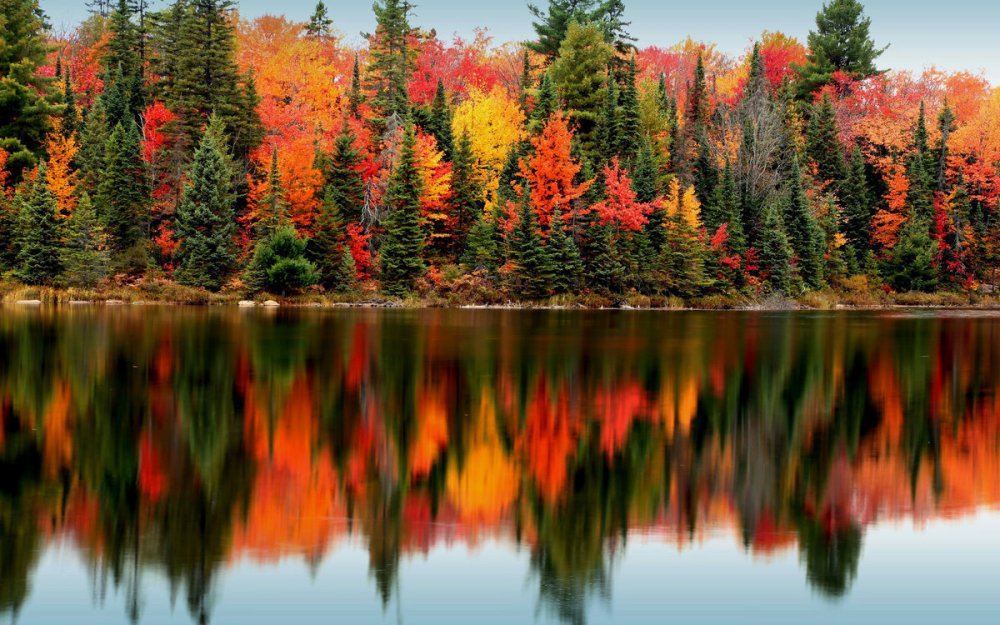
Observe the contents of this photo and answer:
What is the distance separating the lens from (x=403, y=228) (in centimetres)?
6284

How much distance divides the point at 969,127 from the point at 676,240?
92.7 feet

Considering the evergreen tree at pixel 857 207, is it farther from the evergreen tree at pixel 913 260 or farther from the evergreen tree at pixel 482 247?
the evergreen tree at pixel 482 247

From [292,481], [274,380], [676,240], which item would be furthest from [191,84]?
[292,481]

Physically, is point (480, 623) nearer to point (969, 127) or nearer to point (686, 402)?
point (686, 402)

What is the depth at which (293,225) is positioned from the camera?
63.2 m

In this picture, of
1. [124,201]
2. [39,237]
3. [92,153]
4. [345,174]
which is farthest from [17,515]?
[92,153]

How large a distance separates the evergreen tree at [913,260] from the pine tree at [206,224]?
154 feet

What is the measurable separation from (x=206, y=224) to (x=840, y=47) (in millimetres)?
56126

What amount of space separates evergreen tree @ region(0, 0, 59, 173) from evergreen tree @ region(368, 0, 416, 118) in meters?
22.2

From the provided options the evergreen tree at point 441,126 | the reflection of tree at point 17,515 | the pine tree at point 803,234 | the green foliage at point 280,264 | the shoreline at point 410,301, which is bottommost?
the reflection of tree at point 17,515

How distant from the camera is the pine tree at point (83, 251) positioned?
58.8 m

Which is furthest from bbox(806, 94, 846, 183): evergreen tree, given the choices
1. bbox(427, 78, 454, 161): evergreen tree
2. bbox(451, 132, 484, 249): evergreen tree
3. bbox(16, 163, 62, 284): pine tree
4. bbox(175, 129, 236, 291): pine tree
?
bbox(16, 163, 62, 284): pine tree

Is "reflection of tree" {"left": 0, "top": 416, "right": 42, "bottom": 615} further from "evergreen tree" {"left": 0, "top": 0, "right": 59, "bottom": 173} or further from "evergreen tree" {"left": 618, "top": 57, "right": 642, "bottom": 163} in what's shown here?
"evergreen tree" {"left": 618, "top": 57, "right": 642, "bottom": 163}

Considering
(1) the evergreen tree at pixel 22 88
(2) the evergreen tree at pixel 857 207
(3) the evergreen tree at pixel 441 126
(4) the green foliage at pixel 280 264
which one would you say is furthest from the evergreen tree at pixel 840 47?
(1) the evergreen tree at pixel 22 88
